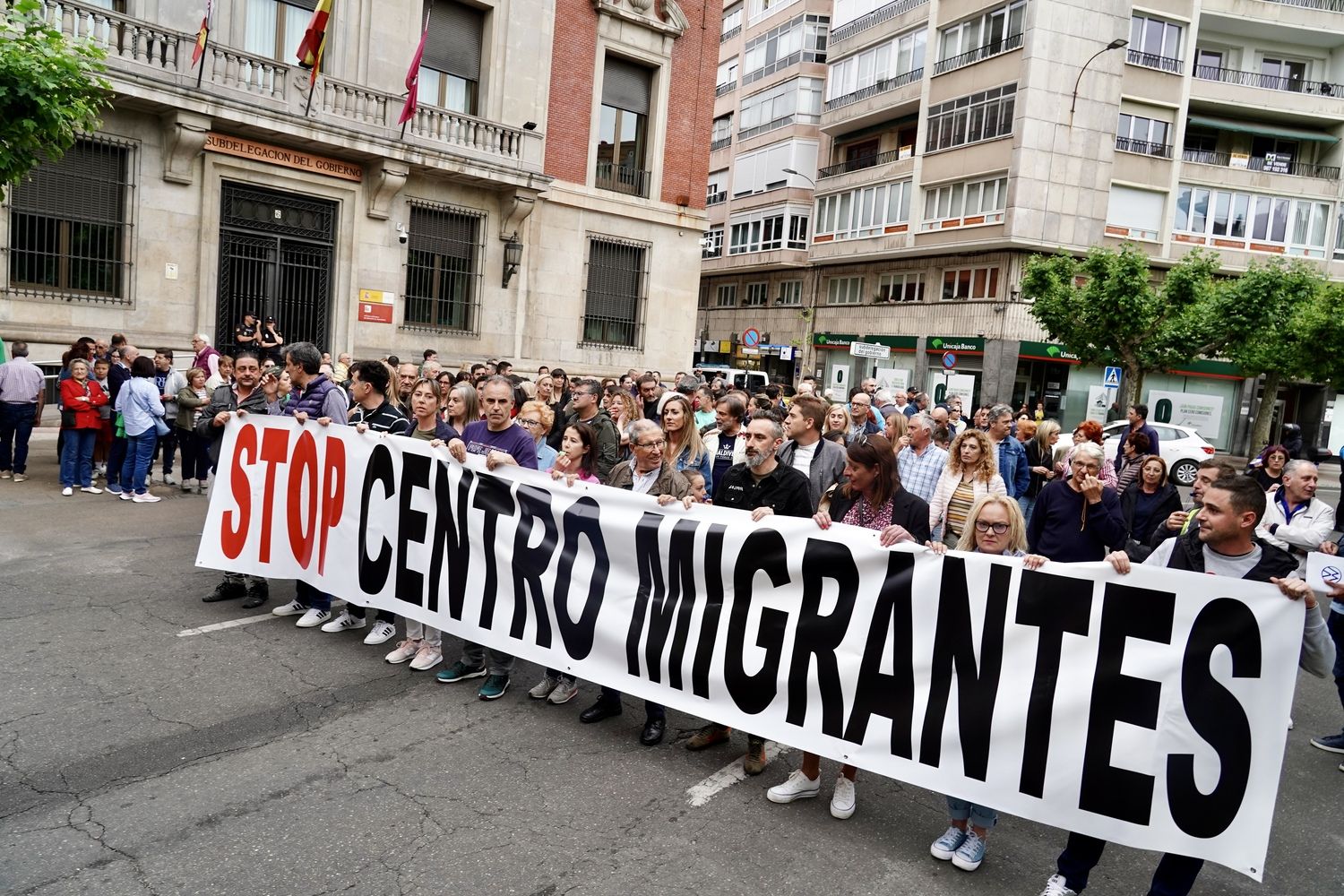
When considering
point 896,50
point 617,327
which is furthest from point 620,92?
point 896,50

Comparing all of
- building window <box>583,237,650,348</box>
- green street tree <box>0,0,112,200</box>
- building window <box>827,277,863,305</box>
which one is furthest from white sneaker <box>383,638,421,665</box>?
building window <box>827,277,863,305</box>

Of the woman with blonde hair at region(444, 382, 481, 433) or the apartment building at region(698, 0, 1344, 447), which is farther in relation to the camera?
the apartment building at region(698, 0, 1344, 447)

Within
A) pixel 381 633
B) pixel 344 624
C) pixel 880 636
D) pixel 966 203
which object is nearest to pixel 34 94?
pixel 344 624

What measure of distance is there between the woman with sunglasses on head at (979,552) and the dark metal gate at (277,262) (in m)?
16.6

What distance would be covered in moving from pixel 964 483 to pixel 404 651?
411 centimetres

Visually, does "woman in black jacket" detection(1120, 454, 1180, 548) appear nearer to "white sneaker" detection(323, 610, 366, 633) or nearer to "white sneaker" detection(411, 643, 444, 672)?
"white sneaker" detection(411, 643, 444, 672)

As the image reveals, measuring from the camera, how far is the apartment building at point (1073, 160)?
33844 mm

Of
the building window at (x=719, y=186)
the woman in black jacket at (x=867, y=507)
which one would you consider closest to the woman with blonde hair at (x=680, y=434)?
the woman in black jacket at (x=867, y=507)

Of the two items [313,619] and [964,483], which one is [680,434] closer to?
[964,483]

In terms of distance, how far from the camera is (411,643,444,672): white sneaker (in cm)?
595

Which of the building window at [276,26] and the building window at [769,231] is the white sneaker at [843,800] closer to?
the building window at [276,26]

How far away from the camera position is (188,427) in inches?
473

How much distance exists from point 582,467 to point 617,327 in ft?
59.8

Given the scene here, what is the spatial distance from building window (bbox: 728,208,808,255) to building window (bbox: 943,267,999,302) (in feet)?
30.9
